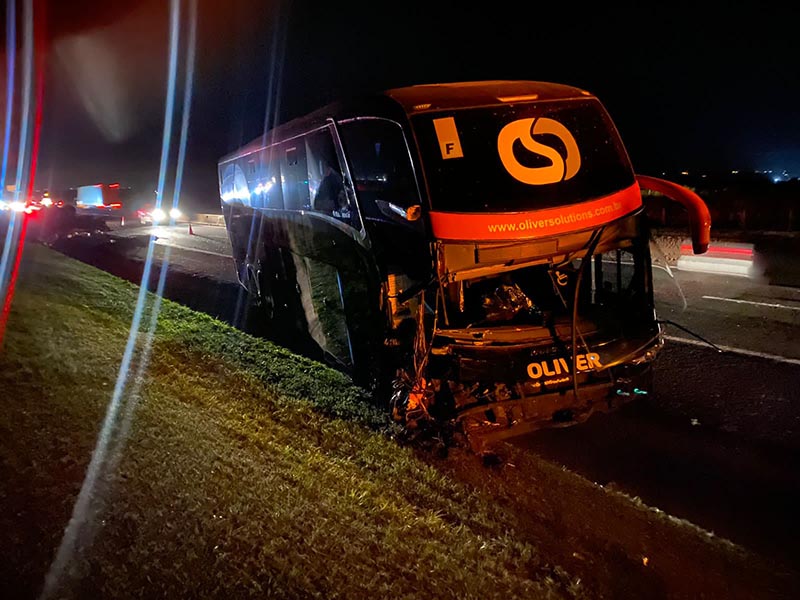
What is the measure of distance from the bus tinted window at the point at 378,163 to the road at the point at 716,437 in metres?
2.44

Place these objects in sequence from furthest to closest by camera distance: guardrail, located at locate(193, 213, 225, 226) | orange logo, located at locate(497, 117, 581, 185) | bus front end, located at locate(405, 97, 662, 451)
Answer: guardrail, located at locate(193, 213, 225, 226), orange logo, located at locate(497, 117, 581, 185), bus front end, located at locate(405, 97, 662, 451)

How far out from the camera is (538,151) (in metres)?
5.12

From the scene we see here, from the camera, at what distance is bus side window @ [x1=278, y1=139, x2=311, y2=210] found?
6965 mm

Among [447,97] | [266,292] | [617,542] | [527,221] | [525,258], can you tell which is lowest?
[617,542]

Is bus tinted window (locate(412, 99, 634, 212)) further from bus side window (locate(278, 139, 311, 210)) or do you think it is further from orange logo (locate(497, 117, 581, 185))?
bus side window (locate(278, 139, 311, 210))

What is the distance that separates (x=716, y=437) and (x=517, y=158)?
9.89 ft

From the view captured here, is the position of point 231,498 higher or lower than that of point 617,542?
higher

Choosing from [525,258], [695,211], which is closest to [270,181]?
[525,258]

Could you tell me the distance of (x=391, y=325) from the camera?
4.93 metres

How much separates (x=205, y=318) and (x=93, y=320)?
1.62 m

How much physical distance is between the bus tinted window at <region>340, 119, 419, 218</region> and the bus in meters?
0.02

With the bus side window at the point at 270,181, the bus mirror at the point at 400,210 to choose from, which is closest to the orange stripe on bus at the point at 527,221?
the bus mirror at the point at 400,210

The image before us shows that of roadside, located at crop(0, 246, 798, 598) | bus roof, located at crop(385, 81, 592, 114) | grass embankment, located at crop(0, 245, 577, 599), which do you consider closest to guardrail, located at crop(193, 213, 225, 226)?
grass embankment, located at crop(0, 245, 577, 599)

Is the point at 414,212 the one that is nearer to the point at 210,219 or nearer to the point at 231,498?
the point at 231,498
